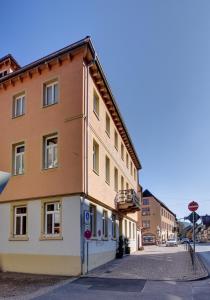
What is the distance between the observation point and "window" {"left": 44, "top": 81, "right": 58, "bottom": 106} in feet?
57.7

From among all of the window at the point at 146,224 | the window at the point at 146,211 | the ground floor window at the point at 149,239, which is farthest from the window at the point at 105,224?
the window at the point at 146,211

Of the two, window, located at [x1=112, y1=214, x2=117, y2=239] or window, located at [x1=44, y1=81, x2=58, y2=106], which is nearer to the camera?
window, located at [x1=44, y1=81, x2=58, y2=106]

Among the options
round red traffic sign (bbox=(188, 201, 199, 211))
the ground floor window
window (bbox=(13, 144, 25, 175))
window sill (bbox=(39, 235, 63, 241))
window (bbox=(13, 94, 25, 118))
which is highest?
window (bbox=(13, 94, 25, 118))

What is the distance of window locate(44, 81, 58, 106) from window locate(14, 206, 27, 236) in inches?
217

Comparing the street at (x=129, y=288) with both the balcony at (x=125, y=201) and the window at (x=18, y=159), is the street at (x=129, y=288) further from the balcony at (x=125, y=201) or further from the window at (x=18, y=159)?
A: the balcony at (x=125, y=201)

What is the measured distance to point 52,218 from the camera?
16.1 m

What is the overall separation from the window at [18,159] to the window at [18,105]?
1.85 metres

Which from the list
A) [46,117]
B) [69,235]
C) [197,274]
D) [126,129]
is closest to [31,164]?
[46,117]

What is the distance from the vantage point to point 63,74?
1720cm

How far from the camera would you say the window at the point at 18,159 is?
17.9 metres

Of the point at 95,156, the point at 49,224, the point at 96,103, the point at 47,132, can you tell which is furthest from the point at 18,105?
the point at 49,224

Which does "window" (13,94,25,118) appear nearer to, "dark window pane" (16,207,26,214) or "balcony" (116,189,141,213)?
"dark window pane" (16,207,26,214)

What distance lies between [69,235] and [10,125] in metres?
7.22

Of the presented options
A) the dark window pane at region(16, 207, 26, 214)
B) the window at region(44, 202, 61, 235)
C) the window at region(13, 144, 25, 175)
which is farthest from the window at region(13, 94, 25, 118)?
the window at region(44, 202, 61, 235)
